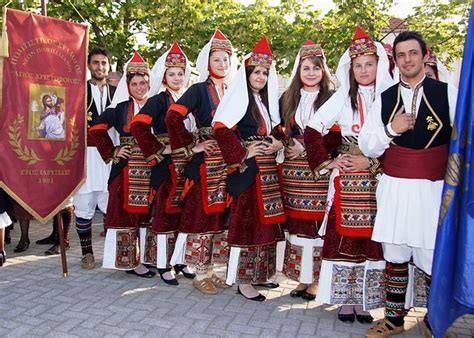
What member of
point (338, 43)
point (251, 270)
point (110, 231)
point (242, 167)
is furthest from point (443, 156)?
point (338, 43)

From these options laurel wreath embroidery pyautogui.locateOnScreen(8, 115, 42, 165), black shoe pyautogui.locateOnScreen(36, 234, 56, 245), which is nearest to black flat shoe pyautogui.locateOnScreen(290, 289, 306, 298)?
laurel wreath embroidery pyautogui.locateOnScreen(8, 115, 42, 165)

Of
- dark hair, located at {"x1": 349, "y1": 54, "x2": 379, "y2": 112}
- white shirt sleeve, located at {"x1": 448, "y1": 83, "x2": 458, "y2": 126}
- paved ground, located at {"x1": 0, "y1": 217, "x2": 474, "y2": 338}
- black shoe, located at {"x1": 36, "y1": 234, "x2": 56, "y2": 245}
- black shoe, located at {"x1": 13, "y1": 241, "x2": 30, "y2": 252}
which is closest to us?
white shirt sleeve, located at {"x1": 448, "y1": 83, "x2": 458, "y2": 126}

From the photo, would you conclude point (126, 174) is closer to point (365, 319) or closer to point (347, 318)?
point (347, 318)

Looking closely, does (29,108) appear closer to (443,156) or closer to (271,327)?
(271,327)

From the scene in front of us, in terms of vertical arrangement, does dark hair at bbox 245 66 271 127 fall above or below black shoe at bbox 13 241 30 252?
above

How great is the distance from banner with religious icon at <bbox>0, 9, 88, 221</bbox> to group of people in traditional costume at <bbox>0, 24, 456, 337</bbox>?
36cm

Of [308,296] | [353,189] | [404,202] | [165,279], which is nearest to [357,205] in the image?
[353,189]

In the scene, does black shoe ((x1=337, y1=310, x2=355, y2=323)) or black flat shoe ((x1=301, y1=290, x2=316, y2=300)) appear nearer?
black shoe ((x1=337, y1=310, x2=355, y2=323))

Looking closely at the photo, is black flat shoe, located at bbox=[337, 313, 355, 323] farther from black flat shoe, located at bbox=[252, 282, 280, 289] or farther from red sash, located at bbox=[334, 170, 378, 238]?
black flat shoe, located at bbox=[252, 282, 280, 289]

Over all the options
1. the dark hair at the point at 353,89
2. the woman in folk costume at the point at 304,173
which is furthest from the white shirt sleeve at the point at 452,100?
the woman in folk costume at the point at 304,173

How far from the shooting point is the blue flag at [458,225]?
2.51 m

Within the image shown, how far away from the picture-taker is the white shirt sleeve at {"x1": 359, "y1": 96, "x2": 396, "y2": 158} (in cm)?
317

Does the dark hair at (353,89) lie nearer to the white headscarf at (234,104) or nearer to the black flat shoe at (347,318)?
the white headscarf at (234,104)

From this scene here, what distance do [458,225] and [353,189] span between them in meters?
1.02
